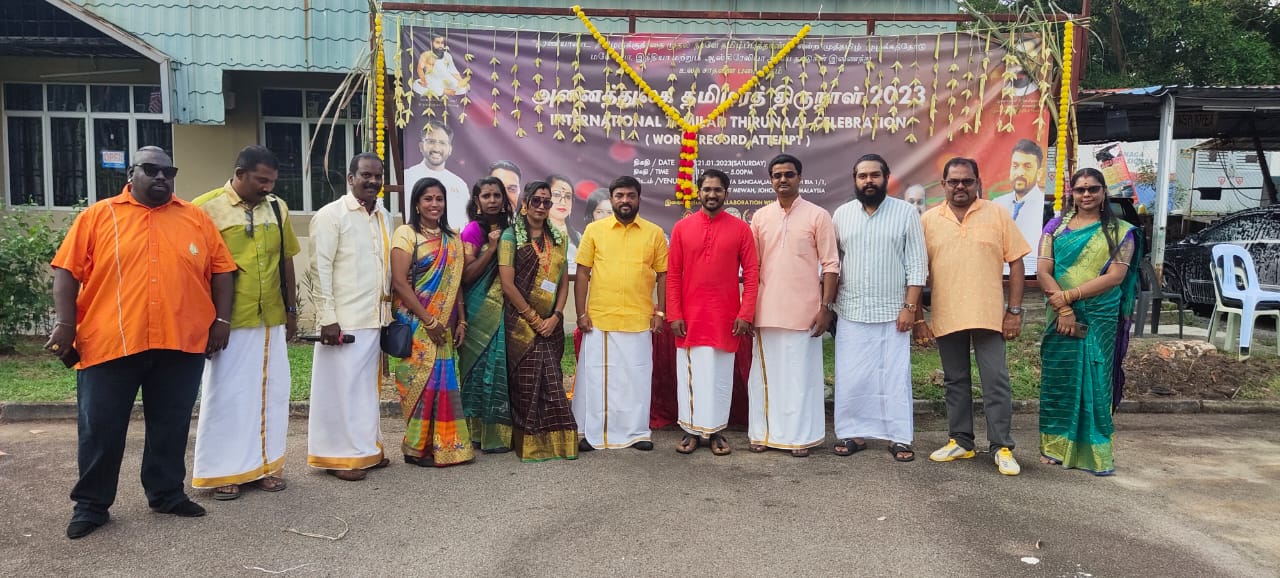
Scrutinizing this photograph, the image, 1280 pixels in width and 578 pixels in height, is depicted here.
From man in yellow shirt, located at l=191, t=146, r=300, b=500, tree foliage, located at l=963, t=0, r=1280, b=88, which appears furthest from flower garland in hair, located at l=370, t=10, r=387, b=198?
tree foliage, located at l=963, t=0, r=1280, b=88

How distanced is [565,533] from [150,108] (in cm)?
920

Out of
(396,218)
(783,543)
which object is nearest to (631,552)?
(783,543)

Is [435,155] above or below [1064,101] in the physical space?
below

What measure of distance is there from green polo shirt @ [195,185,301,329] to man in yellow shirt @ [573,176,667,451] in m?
1.68

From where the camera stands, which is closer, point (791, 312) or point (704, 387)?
point (791, 312)

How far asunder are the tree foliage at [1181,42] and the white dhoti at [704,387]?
10.1 metres

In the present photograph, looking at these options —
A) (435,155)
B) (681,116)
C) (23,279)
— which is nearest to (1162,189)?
(681,116)

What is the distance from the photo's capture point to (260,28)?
9.56 m

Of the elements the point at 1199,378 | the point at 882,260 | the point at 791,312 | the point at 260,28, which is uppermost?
the point at 260,28

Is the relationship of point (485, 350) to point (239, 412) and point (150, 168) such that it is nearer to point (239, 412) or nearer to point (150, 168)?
point (239, 412)

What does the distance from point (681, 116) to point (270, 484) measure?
12.6ft

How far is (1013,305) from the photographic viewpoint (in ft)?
16.1

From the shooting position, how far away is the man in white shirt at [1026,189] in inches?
259

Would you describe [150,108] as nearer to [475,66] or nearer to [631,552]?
[475,66]
